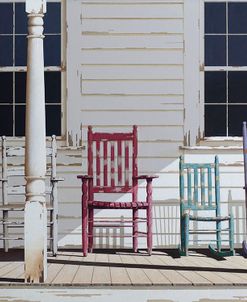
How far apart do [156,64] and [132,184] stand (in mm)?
1234

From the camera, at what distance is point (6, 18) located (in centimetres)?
722

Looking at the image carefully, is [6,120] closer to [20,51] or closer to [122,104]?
[20,51]

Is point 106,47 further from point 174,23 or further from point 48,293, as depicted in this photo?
point 48,293

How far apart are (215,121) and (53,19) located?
193 centimetres

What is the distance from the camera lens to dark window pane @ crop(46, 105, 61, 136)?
7.18 m

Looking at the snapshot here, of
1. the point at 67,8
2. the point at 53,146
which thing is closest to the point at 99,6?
the point at 67,8

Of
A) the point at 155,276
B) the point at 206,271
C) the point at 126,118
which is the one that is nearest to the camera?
the point at 155,276

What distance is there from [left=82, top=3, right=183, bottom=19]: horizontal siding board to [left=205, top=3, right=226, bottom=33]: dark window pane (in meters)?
0.29

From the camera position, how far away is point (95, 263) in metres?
5.83

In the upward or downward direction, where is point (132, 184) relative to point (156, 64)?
downward

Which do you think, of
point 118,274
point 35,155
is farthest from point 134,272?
point 35,155

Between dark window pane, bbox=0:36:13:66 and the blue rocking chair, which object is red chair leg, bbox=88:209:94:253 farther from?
dark window pane, bbox=0:36:13:66

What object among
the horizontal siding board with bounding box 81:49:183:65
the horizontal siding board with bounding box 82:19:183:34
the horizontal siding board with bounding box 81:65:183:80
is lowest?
the horizontal siding board with bounding box 81:65:183:80

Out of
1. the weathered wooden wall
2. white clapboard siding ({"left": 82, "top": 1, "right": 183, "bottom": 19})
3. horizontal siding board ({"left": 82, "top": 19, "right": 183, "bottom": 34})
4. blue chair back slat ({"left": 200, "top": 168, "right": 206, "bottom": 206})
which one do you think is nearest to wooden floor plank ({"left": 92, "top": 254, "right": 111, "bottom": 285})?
the weathered wooden wall
